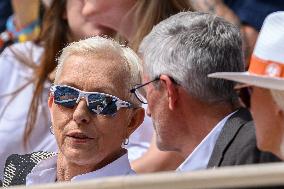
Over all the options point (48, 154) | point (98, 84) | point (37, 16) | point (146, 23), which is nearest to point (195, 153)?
point (98, 84)

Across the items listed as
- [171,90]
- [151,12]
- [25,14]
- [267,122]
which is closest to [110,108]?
[171,90]

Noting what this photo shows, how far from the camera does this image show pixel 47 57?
15.2 ft

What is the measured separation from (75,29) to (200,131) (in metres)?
1.54

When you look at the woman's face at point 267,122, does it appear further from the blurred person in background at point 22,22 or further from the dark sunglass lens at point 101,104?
the blurred person in background at point 22,22

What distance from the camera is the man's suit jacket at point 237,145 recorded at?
304cm

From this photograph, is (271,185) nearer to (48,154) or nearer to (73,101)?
(73,101)

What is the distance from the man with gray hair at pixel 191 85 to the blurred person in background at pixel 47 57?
2.15ft

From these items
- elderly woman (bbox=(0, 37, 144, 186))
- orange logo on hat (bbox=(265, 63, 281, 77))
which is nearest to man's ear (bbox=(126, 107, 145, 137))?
elderly woman (bbox=(0, 37, 144, 186))

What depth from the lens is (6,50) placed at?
491 cm

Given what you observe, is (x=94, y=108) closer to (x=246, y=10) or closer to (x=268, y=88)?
(x=268, y=88)

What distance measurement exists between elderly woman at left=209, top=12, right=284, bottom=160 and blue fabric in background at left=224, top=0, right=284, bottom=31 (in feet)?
5.40

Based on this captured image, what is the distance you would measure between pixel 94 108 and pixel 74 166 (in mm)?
236

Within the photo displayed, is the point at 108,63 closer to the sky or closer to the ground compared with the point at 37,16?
closer to the sky

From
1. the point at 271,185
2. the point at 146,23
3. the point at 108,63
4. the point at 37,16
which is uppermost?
the point at 271,185
